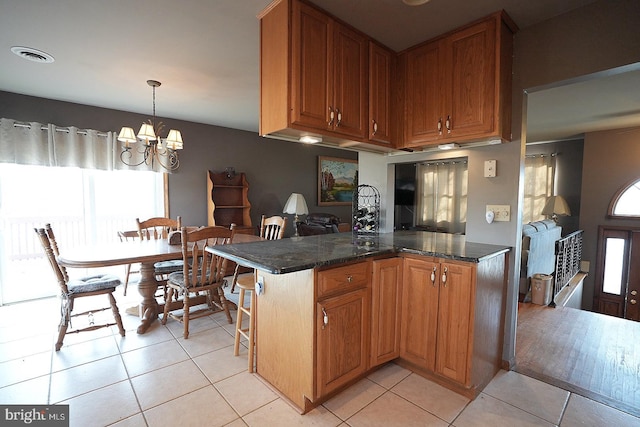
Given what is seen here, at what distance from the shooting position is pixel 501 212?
2092 mm

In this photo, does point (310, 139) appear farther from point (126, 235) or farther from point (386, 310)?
point (126, 235)

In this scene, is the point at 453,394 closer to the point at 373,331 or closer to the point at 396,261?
the point at 373,331

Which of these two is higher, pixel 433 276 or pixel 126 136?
pixel 126 136

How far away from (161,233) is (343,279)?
9.22 ft

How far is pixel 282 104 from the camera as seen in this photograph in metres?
1.70

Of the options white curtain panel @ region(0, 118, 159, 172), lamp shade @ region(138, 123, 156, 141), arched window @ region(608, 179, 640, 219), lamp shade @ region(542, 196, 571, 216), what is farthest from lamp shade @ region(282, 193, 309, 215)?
arched window @ region(608, 179, 640, 219)

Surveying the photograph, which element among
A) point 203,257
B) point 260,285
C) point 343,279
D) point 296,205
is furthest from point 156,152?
point 343,279

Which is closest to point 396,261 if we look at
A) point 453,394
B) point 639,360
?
point 453,394

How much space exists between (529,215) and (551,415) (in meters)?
4.89

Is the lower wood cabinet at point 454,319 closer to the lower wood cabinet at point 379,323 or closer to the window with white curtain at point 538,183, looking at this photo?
the lower wood cabinet at point 379,323

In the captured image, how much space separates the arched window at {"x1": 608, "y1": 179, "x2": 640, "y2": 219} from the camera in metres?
4.48

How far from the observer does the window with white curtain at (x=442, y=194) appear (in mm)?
4785

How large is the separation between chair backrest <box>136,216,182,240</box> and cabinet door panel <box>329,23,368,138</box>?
254 cm

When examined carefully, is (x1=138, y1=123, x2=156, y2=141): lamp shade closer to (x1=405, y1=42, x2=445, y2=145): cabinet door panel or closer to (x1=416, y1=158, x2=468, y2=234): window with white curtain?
(x1=405, y1=42, x2=445, y2=145): cabinet door panel
